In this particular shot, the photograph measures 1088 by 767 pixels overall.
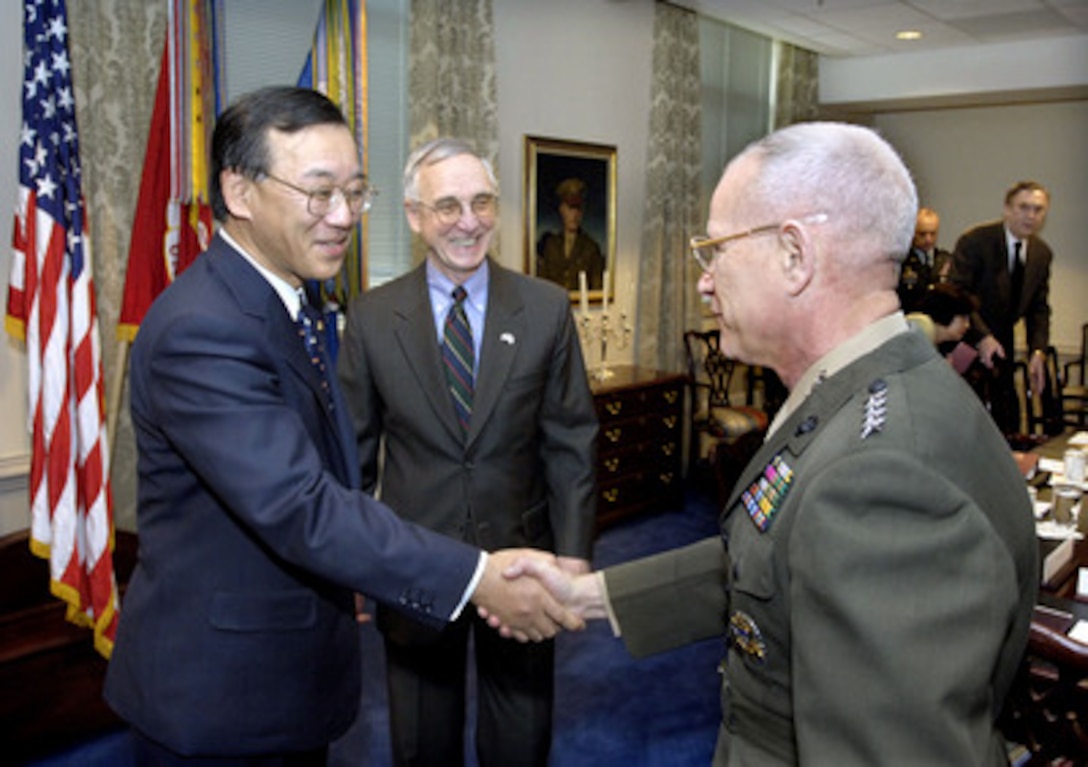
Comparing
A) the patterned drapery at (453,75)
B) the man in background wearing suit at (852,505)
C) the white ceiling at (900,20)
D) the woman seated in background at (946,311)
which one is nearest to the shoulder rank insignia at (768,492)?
the man in background wearing suit at (852,505)

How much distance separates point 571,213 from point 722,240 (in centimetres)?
437

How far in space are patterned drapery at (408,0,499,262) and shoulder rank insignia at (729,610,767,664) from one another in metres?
3.61

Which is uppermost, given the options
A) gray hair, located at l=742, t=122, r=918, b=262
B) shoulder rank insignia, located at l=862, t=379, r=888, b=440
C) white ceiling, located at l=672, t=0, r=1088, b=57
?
white ceiling, located at l=672, t=0, r=1088, b=57

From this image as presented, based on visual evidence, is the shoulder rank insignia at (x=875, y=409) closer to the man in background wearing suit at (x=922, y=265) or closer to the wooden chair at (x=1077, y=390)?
the man in background wearing suit at (x=922, y=265)

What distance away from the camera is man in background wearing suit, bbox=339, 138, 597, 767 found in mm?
2271

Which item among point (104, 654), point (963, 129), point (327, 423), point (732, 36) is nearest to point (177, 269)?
point (104, 654)

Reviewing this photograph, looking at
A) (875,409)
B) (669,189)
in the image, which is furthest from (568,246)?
(875,409)

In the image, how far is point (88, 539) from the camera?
304cm

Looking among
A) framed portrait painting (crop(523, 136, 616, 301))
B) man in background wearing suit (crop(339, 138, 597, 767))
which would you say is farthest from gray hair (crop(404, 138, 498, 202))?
framed portrait painting (crop(523, 136, 616, 301))

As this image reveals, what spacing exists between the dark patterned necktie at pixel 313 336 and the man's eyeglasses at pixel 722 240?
0.70 m

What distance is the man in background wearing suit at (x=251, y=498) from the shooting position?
149 centimetres

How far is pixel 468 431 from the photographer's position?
7.43 ft

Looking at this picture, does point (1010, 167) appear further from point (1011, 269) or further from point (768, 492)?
point (768, 492)

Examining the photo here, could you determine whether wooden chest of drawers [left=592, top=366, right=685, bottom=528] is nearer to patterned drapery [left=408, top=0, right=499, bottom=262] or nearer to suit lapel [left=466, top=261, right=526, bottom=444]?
patterned drapery [left=408, top=0, right=499, bottom=262]
